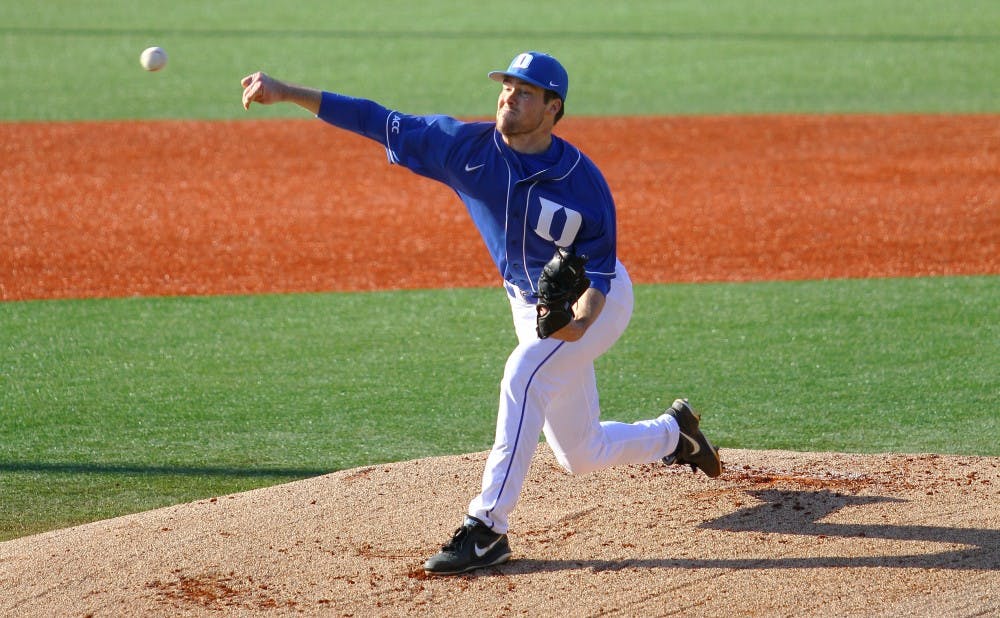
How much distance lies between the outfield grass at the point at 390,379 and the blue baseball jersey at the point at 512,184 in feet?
5.31

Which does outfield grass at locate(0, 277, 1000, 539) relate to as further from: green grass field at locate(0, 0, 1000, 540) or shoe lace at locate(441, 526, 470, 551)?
shoe lace at locate(441, 526, 470, 551)

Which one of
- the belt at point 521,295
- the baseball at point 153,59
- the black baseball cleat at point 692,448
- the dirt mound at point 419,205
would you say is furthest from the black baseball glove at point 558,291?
the dirt mound at point 419,205

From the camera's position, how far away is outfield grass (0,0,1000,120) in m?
15.3

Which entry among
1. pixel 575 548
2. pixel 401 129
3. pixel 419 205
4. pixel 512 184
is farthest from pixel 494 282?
pixel 575 548

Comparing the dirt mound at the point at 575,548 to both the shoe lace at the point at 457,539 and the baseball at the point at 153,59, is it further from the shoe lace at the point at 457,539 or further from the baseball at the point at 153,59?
the baseball at the point at 153,59

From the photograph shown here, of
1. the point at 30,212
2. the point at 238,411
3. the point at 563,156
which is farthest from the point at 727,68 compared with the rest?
the point at 563,156

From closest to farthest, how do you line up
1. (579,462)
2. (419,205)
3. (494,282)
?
(579,462)
(494,282)
(419,205)

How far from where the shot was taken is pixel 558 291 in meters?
4.07

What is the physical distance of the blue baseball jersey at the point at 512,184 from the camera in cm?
437

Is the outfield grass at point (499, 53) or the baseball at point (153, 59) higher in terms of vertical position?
the outfield grass at point (499, 53)

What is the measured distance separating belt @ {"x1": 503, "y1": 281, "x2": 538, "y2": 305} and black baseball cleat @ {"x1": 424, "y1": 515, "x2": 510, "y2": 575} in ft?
2.62

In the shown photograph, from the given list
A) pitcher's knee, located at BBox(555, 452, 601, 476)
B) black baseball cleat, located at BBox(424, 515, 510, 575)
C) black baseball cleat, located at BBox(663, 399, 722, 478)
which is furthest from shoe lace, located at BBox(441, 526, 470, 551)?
black baseball cleat, located at BBox(663, 399, 722, 478)

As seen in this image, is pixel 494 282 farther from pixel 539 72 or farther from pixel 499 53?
pixel 499 53

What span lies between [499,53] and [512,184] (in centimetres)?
1393
